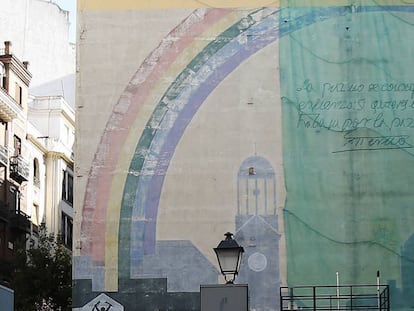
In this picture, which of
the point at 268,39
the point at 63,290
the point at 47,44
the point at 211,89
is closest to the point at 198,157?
the point at 211,89

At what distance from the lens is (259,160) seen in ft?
125

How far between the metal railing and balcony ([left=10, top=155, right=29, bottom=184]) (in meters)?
21.8

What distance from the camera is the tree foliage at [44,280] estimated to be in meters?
44.5

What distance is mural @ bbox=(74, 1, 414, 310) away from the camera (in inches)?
1468

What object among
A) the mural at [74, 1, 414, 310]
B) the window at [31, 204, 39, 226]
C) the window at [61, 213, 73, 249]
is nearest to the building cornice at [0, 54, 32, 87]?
the window at [31, 204, 39, 226]

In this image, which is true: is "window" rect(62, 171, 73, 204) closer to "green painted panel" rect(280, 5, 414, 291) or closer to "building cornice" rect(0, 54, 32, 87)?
"building cornice" rect(0, 54, 32, 87)

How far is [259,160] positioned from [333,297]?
17.0 ft

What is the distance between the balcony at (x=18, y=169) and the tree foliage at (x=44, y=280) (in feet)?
31.2

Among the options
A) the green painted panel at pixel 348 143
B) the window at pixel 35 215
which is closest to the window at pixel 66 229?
the window at pixel 35 215

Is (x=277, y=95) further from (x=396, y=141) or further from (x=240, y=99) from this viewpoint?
(x=396, y=141)

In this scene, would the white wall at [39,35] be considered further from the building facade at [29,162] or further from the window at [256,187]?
the window at [256,187]

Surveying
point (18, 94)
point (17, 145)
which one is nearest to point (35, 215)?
point (17, 145)

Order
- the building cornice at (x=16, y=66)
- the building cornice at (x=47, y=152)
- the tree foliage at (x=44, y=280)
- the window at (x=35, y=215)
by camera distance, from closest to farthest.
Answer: the tree foliage at (x=44, y=280) → the building cornice at (x=16, y=66) → the window at (x=35, y=215) → the building cornice at (x=47, y=152)

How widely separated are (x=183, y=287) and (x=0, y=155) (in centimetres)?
1888
